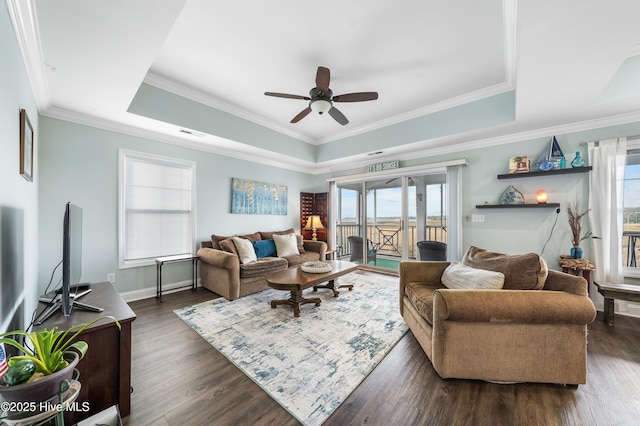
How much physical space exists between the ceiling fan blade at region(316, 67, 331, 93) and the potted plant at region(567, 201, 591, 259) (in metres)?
3.57

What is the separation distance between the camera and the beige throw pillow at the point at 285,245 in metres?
4.51

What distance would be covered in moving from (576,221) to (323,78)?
3.68 meters

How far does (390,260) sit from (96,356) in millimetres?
5613

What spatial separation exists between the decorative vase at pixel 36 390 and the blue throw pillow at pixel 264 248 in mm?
3309

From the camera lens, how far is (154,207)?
3.68m

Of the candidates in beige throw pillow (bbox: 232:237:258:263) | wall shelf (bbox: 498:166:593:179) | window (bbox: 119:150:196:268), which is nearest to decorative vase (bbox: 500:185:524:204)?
wall shelf (bbox: 498:166:593:179)

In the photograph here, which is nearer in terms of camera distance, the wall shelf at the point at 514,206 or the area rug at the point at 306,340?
the area rug at the point at 306,340

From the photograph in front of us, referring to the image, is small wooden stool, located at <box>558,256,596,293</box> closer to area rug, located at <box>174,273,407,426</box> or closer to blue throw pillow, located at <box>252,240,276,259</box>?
area rug, located at <box>174,273,407,426</box>

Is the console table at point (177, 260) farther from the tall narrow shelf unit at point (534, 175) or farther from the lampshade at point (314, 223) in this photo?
the tall narrow shelf unit at point (534, 175)

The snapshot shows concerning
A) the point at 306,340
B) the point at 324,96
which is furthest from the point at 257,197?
the point at 306,340

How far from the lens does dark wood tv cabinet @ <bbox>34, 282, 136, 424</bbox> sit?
4.44 ft

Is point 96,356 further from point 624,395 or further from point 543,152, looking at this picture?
point 543,152

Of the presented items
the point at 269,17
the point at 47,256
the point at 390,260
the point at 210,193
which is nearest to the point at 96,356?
the point at 47,256

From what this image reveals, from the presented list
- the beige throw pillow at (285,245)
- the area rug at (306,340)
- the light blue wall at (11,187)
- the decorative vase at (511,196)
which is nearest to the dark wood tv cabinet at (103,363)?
the light blue wall at (11,187)
